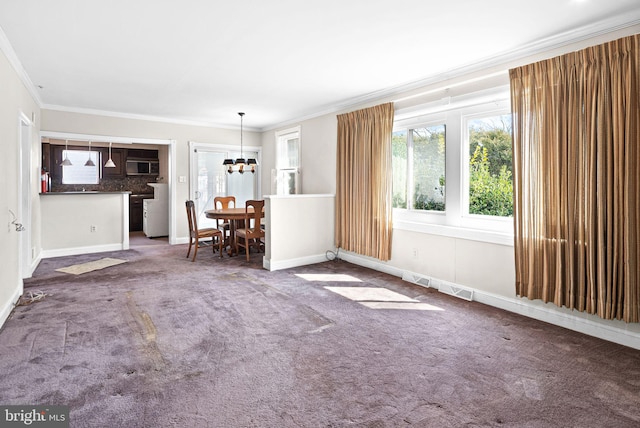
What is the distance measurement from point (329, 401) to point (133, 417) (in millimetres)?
1033

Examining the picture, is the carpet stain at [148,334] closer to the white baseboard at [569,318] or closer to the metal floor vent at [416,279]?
the metal floor vent at [416,279]

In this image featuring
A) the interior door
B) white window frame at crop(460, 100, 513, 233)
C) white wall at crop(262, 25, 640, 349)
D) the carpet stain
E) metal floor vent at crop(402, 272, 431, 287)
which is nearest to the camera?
the carpet stain

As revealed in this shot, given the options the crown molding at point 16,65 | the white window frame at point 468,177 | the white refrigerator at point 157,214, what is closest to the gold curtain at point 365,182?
the white window frame at point 468,177

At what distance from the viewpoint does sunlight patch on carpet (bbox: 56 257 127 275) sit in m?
4.90

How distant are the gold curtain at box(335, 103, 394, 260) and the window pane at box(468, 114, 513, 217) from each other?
107cm

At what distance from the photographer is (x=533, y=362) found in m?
2.45

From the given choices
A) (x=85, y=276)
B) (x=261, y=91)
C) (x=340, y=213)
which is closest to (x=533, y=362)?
(x=340, y=213)

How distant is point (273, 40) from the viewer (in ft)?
10.3

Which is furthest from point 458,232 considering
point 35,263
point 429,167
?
point 35,263

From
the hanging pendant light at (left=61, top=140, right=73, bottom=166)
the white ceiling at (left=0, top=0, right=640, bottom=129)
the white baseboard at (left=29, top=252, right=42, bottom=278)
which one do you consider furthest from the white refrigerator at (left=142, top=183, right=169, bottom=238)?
the white ceiling at (left=0, top=0, right=640, bottom=129)

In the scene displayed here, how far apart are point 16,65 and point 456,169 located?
15.9 feet

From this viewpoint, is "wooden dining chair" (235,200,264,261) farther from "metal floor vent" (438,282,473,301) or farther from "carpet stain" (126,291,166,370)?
"metal floor vent" (438,282,473,301)

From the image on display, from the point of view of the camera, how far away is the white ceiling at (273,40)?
101 inches

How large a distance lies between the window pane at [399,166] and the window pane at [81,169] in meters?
7.74
